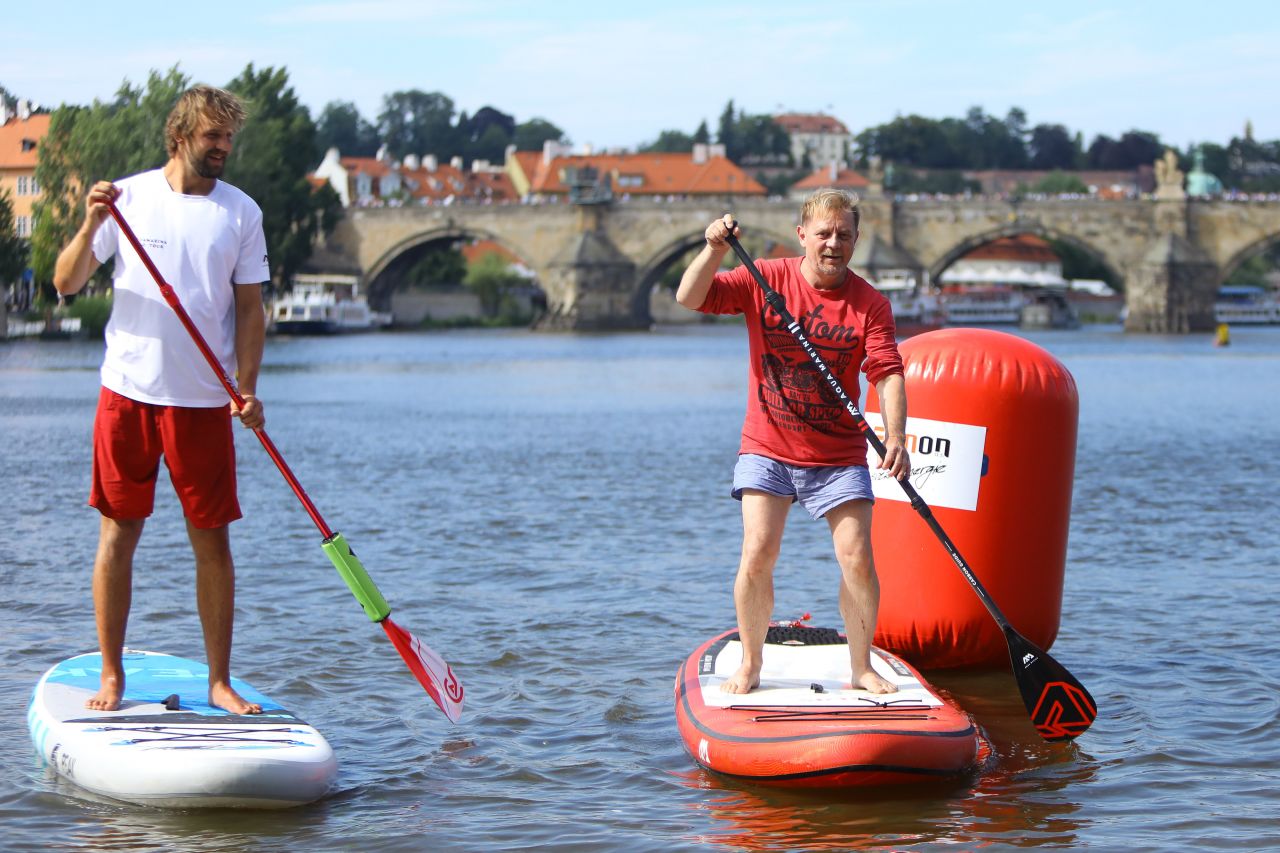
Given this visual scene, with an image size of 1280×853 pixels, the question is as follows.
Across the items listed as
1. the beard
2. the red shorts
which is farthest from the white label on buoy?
the beard

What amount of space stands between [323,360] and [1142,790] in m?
41.3

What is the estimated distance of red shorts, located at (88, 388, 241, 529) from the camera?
5.00 meters

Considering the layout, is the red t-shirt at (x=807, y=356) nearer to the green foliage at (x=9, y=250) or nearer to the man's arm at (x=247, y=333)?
the man's arm at (x=247, y=333)

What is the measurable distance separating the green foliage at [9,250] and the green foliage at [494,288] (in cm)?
3836

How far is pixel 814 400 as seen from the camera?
17.4 feet

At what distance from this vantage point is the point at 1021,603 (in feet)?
21.3

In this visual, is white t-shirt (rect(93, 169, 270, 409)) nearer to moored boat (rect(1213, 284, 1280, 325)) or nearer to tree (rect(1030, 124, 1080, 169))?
moored boat (rect(1213, 284, 1280, 325))

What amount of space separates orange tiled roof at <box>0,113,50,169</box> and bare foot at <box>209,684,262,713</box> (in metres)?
56.8

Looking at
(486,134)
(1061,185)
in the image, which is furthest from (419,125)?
(1061,185)

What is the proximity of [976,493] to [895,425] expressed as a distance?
1.31 meters

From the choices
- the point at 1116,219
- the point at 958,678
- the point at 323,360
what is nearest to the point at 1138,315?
the point at 1116,219

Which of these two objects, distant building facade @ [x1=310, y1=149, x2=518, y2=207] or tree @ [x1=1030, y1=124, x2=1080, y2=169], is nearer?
distant building facade @ [x1=310, y1=149, x2=518, y2=207]

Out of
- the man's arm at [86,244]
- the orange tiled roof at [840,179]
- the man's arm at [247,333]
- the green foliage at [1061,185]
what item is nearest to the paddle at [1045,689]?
the man's arm at [247,333]

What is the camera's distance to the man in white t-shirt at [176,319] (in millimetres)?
4996
